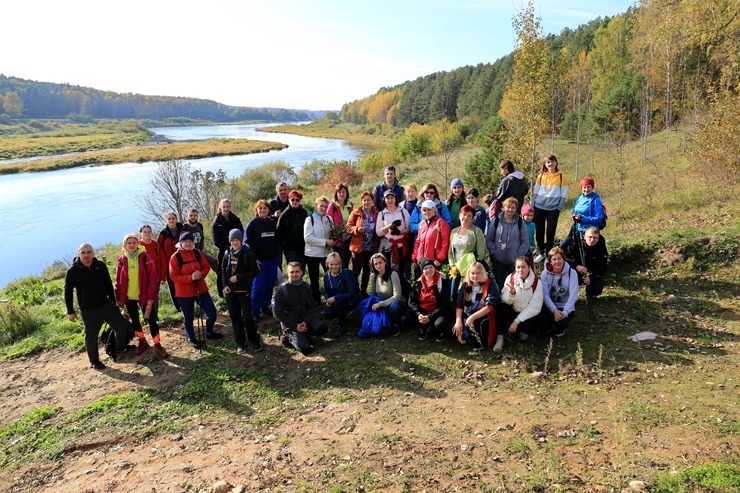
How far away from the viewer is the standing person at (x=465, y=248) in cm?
629

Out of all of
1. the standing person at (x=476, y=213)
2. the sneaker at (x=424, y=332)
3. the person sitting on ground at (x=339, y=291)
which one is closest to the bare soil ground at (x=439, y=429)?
the sneaker at (x=424, y=332)

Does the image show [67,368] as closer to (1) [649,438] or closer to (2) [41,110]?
(1) [649,438]

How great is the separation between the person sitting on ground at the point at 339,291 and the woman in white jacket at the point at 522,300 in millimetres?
2272

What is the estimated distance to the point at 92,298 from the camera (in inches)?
267

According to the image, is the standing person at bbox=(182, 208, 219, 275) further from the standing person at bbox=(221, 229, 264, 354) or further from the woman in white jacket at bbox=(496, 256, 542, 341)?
the woman in white jacket at bbox=(496, 256, 542, 341)

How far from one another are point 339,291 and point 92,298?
3712mm

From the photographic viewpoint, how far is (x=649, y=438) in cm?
394

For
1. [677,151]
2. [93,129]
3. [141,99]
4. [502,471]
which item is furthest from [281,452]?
[141,99]

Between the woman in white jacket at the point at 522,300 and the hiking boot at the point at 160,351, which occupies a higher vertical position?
the woman in white jacket at the point at 522,300

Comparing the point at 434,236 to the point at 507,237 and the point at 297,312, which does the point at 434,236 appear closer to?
the point at 507,237

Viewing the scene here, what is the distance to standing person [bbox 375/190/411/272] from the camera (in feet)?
23.5

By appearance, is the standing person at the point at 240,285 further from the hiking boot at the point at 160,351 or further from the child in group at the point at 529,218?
the child in group at the point at 529,218

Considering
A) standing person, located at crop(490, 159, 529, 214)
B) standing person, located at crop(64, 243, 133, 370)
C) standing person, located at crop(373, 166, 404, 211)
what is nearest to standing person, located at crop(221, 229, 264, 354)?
standing person, located at crop(64, 243, 133, 370)

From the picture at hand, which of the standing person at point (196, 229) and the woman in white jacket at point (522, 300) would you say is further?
the standing person at point (196, 229)
